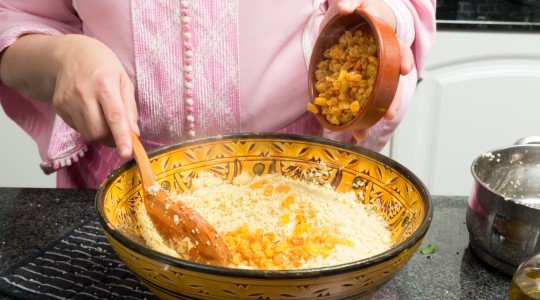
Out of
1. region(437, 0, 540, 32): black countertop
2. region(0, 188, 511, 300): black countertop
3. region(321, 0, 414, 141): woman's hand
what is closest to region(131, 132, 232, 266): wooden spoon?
region(0, 188, 511, 300): black countertop

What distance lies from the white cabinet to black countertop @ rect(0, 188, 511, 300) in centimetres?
96

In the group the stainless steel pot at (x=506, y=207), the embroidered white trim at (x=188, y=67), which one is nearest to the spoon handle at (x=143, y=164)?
the embroidered white trim at (x=188, y=67)

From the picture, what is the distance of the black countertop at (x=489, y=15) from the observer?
183 cm

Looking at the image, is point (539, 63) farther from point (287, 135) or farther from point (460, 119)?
point (287, 135)

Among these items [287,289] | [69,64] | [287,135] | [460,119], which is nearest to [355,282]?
[287,289]

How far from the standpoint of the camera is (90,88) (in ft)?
2.62

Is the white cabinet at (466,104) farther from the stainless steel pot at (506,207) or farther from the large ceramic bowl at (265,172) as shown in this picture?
the large ceramic bowl at (265,172)

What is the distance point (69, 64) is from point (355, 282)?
50 cm

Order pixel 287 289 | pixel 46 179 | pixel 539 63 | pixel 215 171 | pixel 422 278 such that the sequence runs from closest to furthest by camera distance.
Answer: pixel 287 289
pixel 422 278
pixel 215 171
pixel 539 63
pixel 46 179

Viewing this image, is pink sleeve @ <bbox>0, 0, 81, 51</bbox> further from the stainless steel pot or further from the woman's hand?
the stainless steel pot

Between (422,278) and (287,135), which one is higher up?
(287,135)

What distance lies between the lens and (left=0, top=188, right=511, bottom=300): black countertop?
79cm

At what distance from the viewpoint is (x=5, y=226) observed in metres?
0.94

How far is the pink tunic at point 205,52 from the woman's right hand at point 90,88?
95 millimetres
